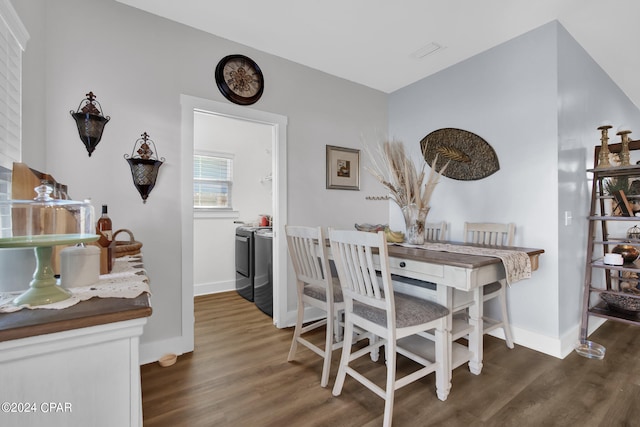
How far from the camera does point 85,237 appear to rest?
911 mm

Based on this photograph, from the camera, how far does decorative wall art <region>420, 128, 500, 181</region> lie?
2.67m

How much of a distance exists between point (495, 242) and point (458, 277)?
1120mm

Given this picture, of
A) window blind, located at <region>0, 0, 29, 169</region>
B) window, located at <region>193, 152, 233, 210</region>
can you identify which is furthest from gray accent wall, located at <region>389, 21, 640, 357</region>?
window blind, located at <region>0, 0, 29, 169</region>

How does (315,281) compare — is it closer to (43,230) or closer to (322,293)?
(322,293)

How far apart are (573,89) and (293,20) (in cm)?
234

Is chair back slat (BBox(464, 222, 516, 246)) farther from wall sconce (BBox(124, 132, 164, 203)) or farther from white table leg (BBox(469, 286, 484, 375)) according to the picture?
wall sconce (BBox(124, 132, 164, 203))

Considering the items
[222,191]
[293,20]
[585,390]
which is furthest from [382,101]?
[585,390]

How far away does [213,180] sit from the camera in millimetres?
4086

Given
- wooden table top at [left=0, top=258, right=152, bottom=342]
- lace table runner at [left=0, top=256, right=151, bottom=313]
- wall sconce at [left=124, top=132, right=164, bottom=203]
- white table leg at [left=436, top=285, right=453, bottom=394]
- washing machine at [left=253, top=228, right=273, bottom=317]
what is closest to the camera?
A: wooden table top at [left=0, top=258, right=152, bottom=342]

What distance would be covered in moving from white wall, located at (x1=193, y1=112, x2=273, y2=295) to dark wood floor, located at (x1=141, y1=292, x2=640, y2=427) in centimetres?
Answer: 163

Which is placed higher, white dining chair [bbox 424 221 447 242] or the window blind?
the window blind

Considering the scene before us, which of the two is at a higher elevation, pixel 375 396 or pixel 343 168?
pixel 343 168

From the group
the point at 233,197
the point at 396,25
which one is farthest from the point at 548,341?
the point at 233,197

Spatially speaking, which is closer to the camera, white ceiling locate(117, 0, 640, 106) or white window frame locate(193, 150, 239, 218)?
white ceiling locate(117, 0, 640, 106)
